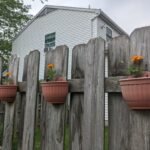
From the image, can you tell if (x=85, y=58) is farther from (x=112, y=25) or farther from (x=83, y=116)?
(x=112, y=25)

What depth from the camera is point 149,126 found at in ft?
5.14

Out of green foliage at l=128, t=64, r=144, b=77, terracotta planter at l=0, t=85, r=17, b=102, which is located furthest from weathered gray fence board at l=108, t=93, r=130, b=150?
terracotta planter at l=0, t=85, r=17, b=102

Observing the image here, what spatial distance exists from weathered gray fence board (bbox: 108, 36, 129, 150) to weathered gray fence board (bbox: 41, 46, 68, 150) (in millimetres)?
468

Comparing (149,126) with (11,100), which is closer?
(149,126)

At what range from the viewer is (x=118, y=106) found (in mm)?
1751

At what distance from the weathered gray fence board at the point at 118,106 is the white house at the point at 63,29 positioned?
992 centimetres

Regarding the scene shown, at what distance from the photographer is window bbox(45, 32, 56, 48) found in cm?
1458

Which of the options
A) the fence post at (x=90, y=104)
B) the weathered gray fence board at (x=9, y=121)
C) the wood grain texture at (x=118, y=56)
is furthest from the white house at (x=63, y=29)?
the wood grain texture at (x=118, y=56)

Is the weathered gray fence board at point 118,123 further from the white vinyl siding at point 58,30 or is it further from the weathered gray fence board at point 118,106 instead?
the white vinyl siding at point 58,30

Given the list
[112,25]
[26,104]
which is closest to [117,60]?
[26,104]

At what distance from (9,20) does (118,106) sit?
14948mm

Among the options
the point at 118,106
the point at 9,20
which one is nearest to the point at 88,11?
the point at 9,20

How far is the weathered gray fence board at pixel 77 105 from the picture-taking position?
1959 millimetres

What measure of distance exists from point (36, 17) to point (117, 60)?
14959 millimetres
